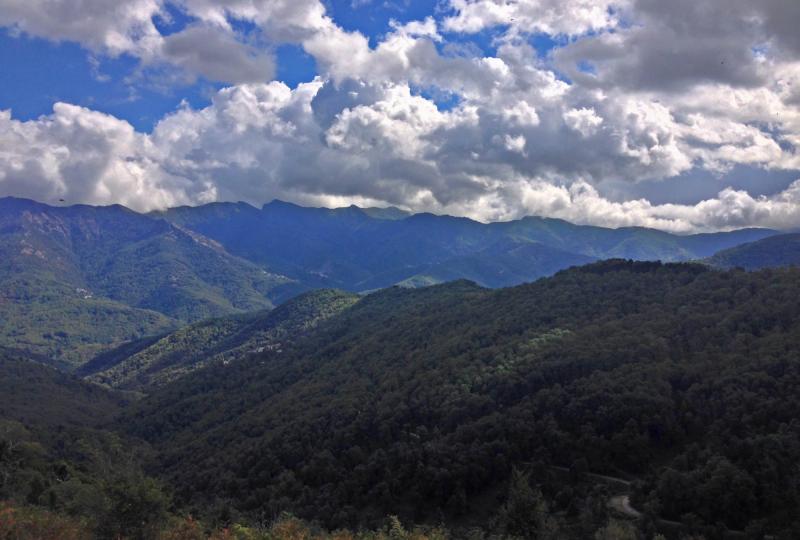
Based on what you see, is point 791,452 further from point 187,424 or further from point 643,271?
point 187,424

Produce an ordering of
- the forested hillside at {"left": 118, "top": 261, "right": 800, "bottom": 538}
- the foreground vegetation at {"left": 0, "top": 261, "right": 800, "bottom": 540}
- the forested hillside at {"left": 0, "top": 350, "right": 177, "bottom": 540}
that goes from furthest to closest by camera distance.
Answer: the forested hillside at {"left": 118, "top": 261, "right": 800, "bottom": 538} < the foreground vegetation at {"left": 0, "top": 261, "right": 800, "bottom": 540} < the forested hillside at {"left": 0, "top": 350, "right": 177, "bottom": 540}

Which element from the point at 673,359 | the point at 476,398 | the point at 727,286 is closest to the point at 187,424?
the point at 476,398

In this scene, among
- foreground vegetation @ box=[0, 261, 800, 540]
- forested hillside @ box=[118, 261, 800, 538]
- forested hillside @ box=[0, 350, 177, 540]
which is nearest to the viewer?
forested hillside @ box=[0, 350, 177, 540]

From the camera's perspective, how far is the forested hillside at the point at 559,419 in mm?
75875

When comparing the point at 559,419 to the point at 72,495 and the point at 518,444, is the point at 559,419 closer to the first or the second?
the point at 518,444

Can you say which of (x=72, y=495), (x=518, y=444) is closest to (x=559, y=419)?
(x=518, y=444)

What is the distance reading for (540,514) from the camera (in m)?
57.4

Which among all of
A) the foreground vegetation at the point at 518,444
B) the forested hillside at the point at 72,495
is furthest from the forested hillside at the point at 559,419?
the forested hillside at the point at 72,495

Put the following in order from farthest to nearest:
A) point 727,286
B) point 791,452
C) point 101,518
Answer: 1. point 727,286
2. point 791,452
3. point 101,518

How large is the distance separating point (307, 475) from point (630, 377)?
56090mm

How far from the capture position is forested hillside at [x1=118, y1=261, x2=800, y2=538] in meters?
75.9

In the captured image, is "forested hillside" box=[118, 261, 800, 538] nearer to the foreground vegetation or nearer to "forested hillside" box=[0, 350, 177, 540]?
the foreground vegetation

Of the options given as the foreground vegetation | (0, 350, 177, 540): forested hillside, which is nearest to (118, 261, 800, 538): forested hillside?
the foreground vegetation

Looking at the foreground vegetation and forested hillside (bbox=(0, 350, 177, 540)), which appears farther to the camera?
the foreground vegetation
